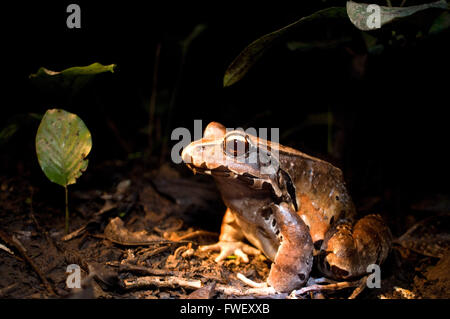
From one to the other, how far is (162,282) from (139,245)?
628 mm

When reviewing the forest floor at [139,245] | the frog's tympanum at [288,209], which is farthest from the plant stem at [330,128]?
the frog's tympanum at [288,209]

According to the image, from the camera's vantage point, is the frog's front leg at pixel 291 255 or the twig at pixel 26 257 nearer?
the twig at pixel 26 257

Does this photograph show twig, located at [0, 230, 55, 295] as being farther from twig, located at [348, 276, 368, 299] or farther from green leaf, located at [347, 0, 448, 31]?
green leaf, located at [347, 0, 448, 31]

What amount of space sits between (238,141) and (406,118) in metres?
4.22

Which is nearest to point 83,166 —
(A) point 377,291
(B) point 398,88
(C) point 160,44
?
(C) point 160,44

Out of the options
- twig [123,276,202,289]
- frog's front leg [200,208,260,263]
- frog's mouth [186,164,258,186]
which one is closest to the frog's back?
frog's mouth [186,164,258,186]

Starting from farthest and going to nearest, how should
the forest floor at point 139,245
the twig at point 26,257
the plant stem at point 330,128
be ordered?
the plant stem at point 330,128, the forest floor at point 139,245, the twig at point 26,257

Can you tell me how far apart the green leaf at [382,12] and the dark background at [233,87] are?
4.90 feet

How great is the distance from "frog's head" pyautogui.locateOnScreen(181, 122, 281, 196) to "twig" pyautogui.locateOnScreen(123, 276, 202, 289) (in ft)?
3.14

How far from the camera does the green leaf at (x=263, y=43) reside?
297 cm

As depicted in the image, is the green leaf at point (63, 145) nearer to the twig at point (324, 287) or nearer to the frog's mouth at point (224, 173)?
the frog's mouth at point (224, 173)

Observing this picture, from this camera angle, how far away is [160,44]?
5.18 m

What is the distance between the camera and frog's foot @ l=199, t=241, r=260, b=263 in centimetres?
343

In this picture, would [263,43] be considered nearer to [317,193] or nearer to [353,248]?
[317,193]
